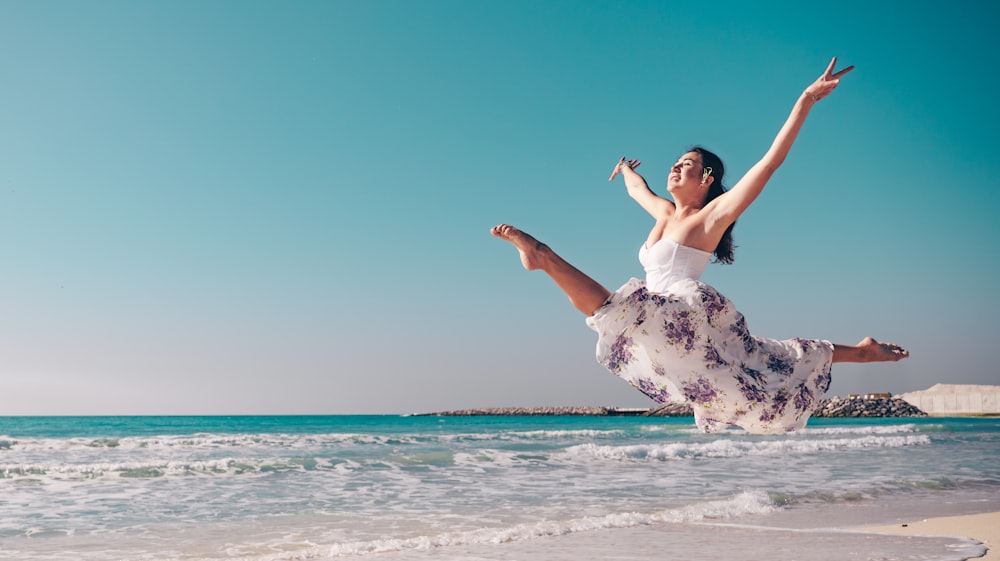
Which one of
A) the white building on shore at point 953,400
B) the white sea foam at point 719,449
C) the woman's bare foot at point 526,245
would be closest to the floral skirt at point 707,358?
the woman's bare foot at point 526,245

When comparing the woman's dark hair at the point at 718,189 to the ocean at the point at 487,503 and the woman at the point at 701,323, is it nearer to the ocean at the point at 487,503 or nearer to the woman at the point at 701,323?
the woman at the point at 701,323

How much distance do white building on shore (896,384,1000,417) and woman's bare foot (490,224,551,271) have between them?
64054 millimetres

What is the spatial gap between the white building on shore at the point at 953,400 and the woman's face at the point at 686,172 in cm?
6301

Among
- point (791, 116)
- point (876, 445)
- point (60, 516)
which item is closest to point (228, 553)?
point (60, 516)

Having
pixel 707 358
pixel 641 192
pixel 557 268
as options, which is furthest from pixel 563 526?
pixel 557 268

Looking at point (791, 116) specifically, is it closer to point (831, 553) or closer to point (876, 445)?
point (831, 553)

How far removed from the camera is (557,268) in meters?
3.20

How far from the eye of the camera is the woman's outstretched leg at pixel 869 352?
3.97 m

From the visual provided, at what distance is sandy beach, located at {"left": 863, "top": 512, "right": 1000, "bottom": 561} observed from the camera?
296 inches

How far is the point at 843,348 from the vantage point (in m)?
4.02

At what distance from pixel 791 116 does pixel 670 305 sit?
992 millimetres

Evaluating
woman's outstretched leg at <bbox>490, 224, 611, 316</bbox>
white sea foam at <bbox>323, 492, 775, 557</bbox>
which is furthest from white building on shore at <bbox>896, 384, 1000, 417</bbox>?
woman's outstretched leg at <bbox>490, 224, 611, 316</bbox>

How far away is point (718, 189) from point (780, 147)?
55cm

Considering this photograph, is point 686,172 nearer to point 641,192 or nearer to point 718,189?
point 718,189
